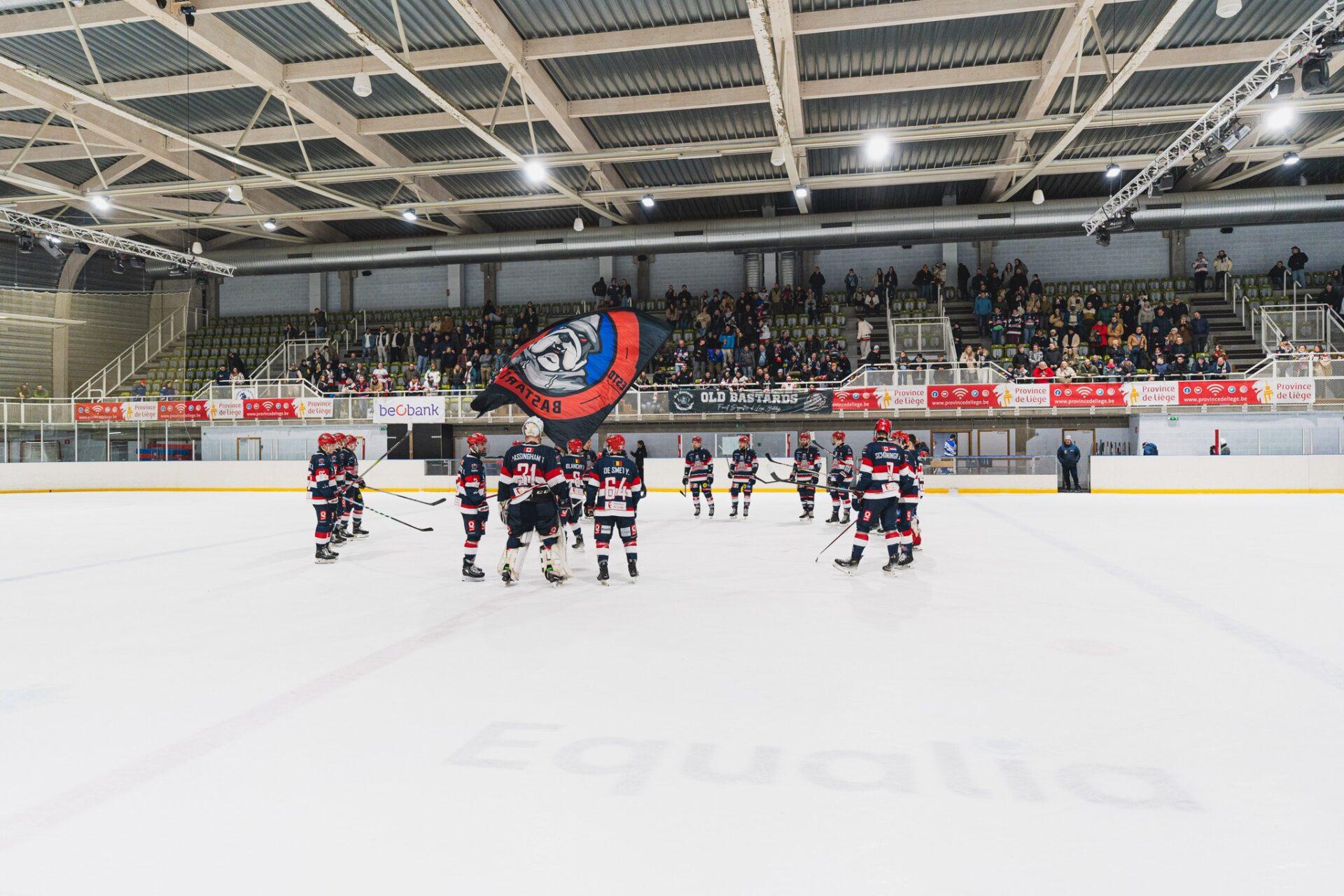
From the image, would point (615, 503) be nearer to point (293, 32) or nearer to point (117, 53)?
point (293, 32)

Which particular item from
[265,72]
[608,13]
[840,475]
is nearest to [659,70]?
[608,13]

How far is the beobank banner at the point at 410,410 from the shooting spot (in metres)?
24.3

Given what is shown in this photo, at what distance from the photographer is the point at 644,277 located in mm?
30172

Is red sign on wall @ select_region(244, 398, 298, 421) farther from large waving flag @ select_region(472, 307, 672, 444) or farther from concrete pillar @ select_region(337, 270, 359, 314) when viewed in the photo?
large waving flag @ select_region(472, 307, 672, 444)

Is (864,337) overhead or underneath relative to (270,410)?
overhead

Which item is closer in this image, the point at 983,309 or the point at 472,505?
the point at 472,505

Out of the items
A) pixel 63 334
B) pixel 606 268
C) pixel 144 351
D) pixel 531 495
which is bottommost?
pixel 531 495

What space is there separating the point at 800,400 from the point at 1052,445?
299 inches

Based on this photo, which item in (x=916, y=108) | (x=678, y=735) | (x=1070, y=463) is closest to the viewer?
(x=678, y=735)

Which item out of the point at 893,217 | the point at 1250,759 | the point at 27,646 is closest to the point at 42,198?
the point at 27,646

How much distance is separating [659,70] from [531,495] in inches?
463

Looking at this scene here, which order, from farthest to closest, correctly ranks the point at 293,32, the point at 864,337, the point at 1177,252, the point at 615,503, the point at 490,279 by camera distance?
1. the point at 490,279
2. the point at 1177,252
3. the point at 864,337
4. the point at 293,32
5. the point at 615,503

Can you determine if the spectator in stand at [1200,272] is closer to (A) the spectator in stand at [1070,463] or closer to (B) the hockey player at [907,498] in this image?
(A) the spectator in stand at [1070,463]

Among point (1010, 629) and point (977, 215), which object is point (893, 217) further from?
point (1010, 629)
